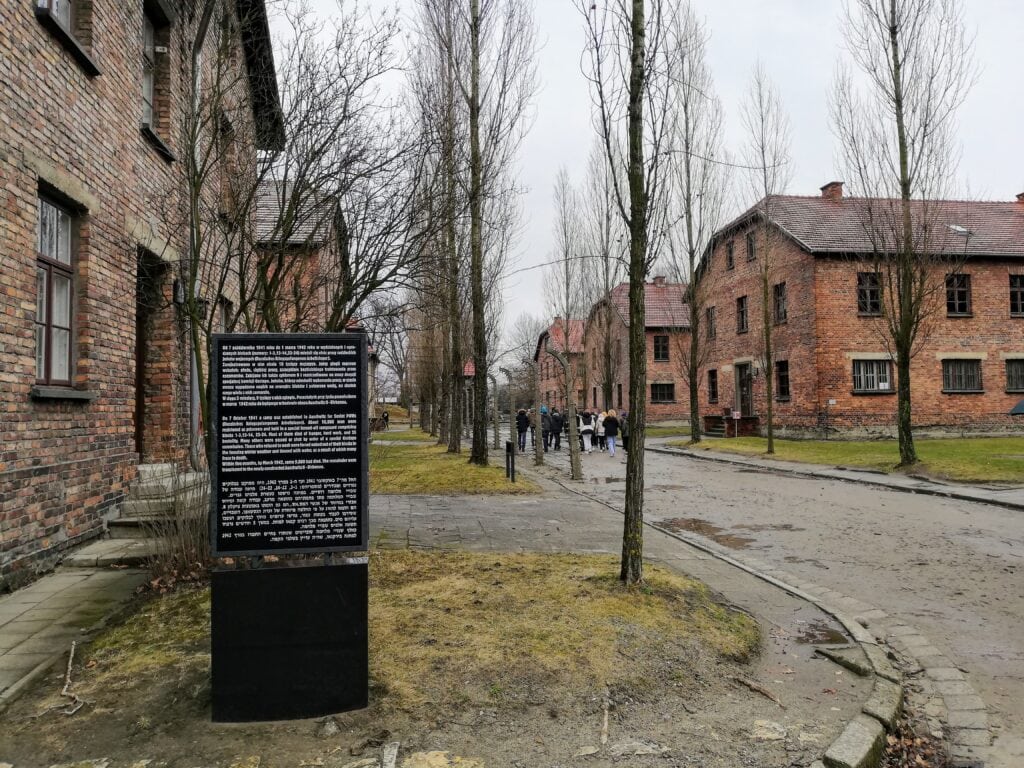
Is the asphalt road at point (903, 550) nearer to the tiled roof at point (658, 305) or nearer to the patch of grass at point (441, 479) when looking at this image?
the patch of grass at point (441, 479)

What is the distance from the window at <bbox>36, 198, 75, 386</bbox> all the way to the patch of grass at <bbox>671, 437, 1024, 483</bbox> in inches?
618

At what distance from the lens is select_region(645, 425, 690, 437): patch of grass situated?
37906mm

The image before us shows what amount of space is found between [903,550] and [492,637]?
19.9 feet

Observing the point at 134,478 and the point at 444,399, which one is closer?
the point at 134,478

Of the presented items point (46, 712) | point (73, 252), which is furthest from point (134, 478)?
point (46, 712)

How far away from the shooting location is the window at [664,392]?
4603 centimetres

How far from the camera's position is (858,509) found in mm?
11844

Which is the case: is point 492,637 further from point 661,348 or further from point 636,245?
point 661,348

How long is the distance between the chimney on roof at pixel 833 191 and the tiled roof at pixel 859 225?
319 millimetres

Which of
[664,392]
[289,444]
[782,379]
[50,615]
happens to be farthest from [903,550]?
[664,392]

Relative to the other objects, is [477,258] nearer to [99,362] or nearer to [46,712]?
[99,362]

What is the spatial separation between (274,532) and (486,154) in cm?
1318

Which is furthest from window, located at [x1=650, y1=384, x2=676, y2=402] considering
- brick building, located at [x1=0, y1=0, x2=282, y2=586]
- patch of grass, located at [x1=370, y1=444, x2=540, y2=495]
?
brick building, located at [x1=0, y1=0, x2=282, y2=586]

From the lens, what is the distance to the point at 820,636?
5.31 metres
